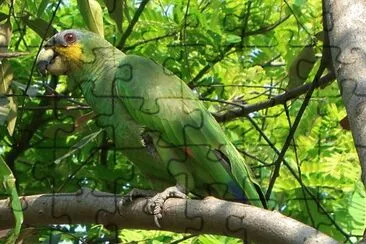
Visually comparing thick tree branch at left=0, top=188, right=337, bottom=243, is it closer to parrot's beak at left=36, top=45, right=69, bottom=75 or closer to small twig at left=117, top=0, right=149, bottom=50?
parrot's beak at left=36, top=45, right=69, bottom=75

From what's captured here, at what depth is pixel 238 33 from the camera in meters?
3.38

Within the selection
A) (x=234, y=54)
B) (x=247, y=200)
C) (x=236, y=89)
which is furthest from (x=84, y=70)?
(x=234, y=54)

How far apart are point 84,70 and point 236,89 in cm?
89

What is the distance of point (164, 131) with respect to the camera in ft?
7.02

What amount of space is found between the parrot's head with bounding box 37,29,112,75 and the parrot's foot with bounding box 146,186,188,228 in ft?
1.92

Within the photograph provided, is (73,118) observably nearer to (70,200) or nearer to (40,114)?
(40,114)

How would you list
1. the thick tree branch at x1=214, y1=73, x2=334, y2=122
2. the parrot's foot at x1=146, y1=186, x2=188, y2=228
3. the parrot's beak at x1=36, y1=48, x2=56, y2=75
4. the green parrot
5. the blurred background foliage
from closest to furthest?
the parrot's foot at x1=146, y1=186, x2=188, y2=228, the green parrot, the thick tree branch at x1=214, y1=73, x2=334, y2=122, the parrot's beak at x1=36, y1=48, x2=56, y2=75, the blurred background foliage

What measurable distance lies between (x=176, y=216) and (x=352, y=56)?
48cm

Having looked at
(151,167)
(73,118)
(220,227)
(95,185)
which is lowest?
(95,185)

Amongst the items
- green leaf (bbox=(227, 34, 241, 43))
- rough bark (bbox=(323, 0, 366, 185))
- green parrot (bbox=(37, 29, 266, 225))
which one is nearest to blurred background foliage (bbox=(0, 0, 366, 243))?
green leaf (bbox=(227, 34, 241, 43))

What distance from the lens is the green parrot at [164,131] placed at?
2082 millimetres

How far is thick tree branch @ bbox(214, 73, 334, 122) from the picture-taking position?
2227mm

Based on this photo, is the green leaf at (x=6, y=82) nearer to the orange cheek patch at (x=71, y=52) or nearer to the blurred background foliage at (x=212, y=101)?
the orange cheek patch at (x=71, y=52)

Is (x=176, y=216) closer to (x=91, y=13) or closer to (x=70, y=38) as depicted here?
(x=91, y=13)
